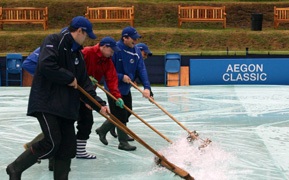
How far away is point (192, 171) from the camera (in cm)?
859

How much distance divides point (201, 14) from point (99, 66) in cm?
2485

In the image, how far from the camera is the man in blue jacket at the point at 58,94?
6.91 m

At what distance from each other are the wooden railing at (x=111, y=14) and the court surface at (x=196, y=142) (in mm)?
14895

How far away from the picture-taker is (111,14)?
109ft

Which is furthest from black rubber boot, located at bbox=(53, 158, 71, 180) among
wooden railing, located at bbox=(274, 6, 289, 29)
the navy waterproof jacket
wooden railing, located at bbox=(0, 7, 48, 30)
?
wooden railing, located at bbox=(274, 6, 289, 29)

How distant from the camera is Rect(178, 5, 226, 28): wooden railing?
32.7 metres

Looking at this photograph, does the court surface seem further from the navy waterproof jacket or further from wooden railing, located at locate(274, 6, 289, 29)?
wooden railing, located at locate(274, 6, 289, 29)

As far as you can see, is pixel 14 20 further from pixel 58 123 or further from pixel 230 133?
pixel 58 123

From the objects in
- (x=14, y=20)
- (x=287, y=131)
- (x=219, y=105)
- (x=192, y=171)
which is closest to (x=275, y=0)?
(x=14, y=20)

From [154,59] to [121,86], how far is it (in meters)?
11.3

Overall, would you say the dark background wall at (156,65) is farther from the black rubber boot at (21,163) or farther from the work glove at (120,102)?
the black rubber boot at (21,163)

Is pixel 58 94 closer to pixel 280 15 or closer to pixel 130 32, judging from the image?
pixel 130 32

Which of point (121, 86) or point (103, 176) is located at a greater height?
point (121, 86)

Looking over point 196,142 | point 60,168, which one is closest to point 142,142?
point 60,168
